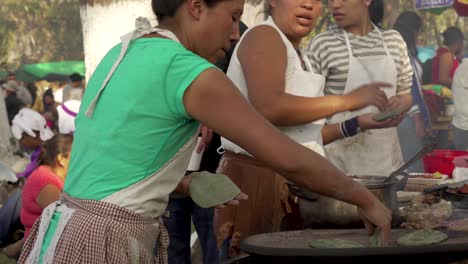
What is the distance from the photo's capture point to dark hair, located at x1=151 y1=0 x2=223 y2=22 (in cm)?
239

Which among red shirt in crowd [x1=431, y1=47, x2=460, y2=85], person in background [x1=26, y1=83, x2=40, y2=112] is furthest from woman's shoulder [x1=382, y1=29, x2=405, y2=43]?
person in background [x1=26, y1=83, x2=40, y2=112]

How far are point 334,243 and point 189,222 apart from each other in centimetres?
193

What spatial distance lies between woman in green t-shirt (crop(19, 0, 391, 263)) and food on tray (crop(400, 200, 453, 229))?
0.47 meters

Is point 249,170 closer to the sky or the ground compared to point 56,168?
closer to the sky

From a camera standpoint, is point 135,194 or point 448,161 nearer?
point 135,194

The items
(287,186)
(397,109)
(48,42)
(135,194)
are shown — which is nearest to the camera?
(135,194)

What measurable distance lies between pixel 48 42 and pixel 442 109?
2817 cm

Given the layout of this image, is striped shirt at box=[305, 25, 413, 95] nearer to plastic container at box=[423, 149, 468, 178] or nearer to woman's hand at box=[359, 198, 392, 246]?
plastic container at box=[423, 149, 468, 178]

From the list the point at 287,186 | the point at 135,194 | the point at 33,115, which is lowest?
the point at 33,115

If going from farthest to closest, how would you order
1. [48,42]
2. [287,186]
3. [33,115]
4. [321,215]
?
[48,42], [33,115], [287,186], [321,215]

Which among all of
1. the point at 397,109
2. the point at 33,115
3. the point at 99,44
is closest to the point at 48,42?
the point at 33,115

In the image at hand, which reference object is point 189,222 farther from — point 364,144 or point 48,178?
point 48,178

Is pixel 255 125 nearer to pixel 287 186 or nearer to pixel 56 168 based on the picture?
pixel 287 186

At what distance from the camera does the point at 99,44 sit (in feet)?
19.9
